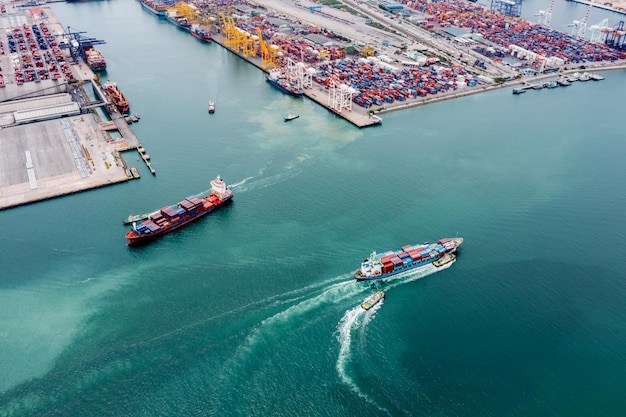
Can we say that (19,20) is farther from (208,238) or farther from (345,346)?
(345,346)

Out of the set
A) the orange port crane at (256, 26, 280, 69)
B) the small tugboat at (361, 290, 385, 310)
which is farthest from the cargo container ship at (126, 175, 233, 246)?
the orange port crane at (256, 26, 280, 69)

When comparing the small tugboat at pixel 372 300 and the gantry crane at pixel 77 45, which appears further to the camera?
the gantry crane at pixel 77 45

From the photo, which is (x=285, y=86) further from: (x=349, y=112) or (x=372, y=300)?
(x=372, y=300)

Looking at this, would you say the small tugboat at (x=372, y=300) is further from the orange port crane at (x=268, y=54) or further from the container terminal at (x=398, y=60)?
the orange port crane at (x=268, y=54)

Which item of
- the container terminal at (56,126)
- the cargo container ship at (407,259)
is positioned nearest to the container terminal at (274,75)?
the container terminal at (56,126)

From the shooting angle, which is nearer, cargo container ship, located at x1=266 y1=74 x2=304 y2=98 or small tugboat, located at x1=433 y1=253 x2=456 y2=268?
small tugboat, located at x1=433 y1=253 x2=456 y2=268

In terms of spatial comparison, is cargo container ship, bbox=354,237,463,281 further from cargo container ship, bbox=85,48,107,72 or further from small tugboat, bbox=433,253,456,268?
cargo container ship, bbox=85,48,107,72
